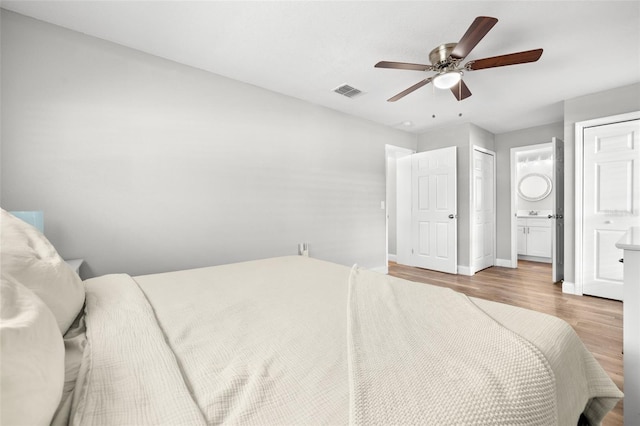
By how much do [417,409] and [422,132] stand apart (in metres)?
5.12

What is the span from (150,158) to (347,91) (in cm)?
224

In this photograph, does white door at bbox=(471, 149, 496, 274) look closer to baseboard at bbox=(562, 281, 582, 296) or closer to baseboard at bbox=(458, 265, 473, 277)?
baseboard at bbox=(458, 265, 473, 277)

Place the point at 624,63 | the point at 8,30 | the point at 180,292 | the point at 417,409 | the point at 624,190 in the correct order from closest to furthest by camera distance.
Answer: the point at 417,409 < the point at 180,292 < the point at 8,30 < the point at 624,63 < the point at 624,190

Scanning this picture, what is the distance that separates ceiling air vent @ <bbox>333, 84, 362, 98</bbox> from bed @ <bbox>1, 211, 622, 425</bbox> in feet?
8.52

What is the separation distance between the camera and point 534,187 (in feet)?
20.7

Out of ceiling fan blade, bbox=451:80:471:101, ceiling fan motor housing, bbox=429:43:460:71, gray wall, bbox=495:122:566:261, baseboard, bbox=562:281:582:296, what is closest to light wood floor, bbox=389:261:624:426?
baseboard, bbox=562:281:582:296

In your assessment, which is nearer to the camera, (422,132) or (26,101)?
(26,101)

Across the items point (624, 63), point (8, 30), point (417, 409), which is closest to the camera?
point (417, 409)

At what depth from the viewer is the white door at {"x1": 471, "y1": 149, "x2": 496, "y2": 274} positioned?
14.9 feet

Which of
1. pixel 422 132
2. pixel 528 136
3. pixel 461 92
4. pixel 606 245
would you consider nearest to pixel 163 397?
pixel 461 92

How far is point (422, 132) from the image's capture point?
16.5 feet

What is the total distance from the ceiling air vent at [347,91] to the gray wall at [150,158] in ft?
1.58

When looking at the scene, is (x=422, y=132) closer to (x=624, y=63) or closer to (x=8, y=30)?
(x=624, y=63)

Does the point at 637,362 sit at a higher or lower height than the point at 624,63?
lower
